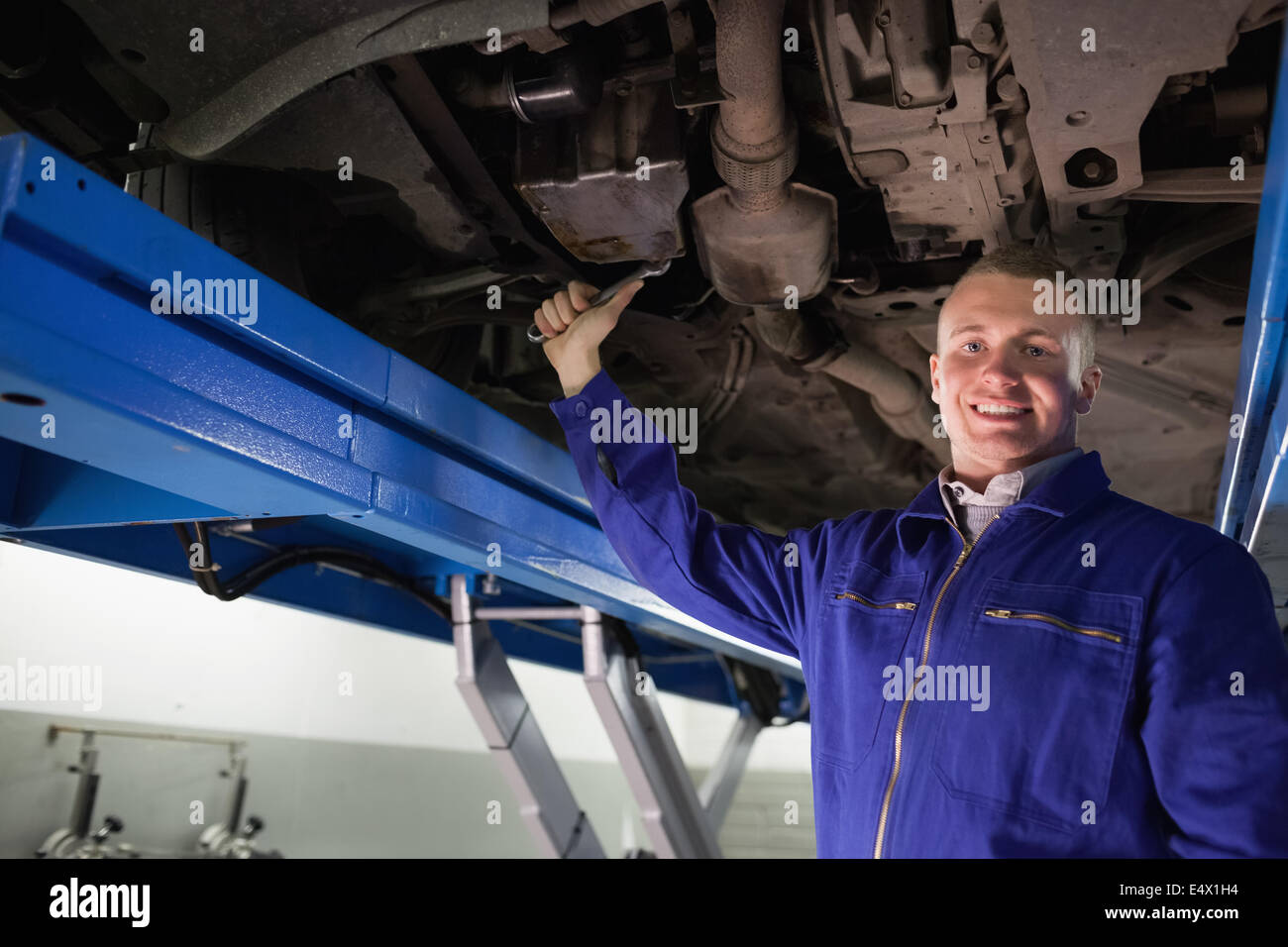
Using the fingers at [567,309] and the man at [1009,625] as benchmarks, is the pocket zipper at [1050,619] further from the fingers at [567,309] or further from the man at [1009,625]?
the fingers at [567,309]

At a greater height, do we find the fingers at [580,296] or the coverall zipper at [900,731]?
the fingers at [580,296]

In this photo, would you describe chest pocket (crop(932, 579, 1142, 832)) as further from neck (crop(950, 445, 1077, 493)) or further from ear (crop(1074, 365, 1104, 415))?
ear (crop(1074, 365, 1104, 415))

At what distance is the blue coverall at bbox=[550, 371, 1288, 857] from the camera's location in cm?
110

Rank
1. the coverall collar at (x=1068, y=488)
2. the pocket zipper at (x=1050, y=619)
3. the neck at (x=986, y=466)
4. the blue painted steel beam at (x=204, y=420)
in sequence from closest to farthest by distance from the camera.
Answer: the blue painted steel beam at (x=204, y=420) → the pocket zipper at (x=1050, y=619) → the coverall collar at (x=1068, y=488) → the neck at (x=986, y=466)

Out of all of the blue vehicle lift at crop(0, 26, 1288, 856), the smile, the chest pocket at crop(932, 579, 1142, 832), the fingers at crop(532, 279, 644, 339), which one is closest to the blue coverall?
the chest pocket at crop(932, 579, 1142, 832)

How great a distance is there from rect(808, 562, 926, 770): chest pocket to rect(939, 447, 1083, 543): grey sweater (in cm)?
14

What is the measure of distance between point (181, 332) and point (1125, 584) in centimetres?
118

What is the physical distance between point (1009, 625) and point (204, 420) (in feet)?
3.37

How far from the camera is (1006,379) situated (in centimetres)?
142

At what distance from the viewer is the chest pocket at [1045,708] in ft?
3.76

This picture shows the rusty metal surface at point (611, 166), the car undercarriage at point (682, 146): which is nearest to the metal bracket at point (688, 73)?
the car undercarriage at point (682, 146)

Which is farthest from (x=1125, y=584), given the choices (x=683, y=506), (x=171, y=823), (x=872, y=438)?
(x=171, y=823)

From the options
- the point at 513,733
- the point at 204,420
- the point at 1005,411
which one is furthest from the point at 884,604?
the point at 513,733

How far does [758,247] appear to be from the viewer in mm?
1860
